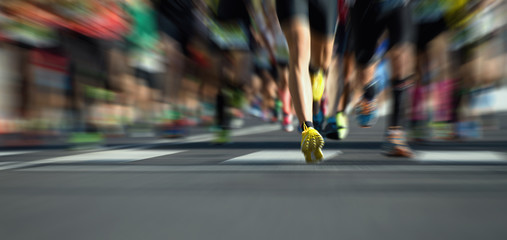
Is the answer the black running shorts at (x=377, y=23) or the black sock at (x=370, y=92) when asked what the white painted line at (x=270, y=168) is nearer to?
the black running shorts at (x=377, y=23)

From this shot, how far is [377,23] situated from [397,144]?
96 cm

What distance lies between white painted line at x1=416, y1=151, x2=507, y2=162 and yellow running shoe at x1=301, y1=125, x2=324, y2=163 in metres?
0.73

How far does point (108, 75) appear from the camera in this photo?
23.6 feet

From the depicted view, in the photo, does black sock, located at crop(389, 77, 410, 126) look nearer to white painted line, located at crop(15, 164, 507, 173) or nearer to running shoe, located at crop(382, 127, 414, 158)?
running shoe, located at crop(382, 127, 414, 158)

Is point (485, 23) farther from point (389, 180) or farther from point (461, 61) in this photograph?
point (389, 180)

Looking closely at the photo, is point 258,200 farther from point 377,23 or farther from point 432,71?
point 432,71

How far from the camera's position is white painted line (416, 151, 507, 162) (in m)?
3.44

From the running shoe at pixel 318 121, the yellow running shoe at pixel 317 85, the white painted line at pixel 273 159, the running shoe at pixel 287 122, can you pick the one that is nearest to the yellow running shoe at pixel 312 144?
the white painted line at pixel 273 159

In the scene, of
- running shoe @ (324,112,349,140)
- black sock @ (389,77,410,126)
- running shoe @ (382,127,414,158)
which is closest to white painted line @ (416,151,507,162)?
running shoe @ (382,127,414,158)

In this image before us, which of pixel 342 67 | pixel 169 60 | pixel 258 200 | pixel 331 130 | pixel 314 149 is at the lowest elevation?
pixel 258 200

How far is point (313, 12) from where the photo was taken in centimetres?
364

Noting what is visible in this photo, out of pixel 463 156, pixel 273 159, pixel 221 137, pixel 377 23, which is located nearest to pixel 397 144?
pixel 463 156

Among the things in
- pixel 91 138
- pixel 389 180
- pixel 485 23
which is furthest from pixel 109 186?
pixel 485 23

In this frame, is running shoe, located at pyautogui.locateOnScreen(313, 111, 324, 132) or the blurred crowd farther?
the blurred crowd
